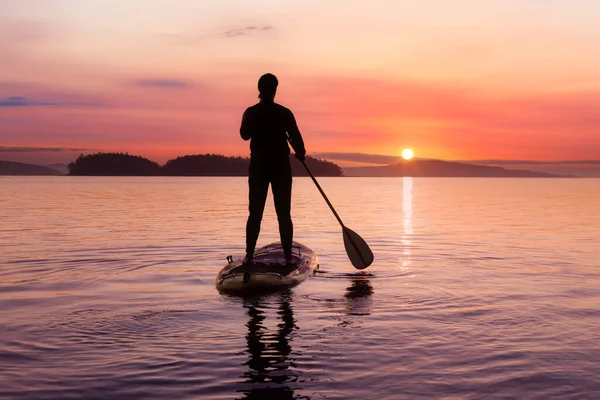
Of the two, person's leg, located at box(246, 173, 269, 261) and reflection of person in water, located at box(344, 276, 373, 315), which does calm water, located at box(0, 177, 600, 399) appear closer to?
reflection of person in water, located at box(344, 276, 373, 315)

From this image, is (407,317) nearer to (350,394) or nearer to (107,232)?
(350,394)

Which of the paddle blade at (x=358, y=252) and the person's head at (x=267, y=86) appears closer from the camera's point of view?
the person's head at (x=267, y=86)

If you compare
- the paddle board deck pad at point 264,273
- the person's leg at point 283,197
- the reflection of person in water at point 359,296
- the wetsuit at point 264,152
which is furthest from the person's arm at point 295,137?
the reflection of person in water at point 359,296

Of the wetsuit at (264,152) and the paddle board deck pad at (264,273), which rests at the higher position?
the wetsuit at (264,152)

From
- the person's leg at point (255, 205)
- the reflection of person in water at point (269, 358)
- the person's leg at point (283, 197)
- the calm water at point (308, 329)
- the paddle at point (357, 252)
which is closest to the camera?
the reflection of person in water at point (269, 358)

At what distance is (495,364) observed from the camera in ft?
20.9

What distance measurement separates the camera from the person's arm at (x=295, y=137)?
11.0 metres

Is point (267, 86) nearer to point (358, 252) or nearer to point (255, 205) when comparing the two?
point (255, 205)

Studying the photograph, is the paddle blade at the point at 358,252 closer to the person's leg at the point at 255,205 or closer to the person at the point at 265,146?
the person at the point at 265,146

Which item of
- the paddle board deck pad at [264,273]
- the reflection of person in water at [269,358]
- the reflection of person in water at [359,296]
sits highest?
A: the paddle board deck pad at [264,273]

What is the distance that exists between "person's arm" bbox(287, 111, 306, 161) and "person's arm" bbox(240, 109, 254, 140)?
666 mm

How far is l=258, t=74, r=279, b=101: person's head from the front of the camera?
1083 cm

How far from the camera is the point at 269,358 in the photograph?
6551 mm

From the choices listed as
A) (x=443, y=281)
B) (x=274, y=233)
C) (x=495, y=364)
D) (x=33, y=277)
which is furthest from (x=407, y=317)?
(x=274, y=233)
